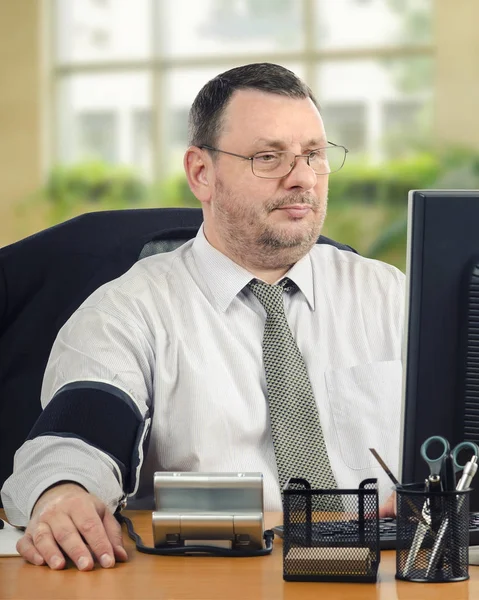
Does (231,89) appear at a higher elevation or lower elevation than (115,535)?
higher

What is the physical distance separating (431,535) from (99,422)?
1.90ft

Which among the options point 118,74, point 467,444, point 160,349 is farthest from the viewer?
point 118,74

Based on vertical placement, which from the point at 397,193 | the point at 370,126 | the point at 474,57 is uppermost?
the point at 474,57

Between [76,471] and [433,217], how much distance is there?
0.59 meters

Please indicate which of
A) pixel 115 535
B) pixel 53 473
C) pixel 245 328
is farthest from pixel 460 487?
pixel 245 328

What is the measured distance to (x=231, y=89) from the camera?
1.96m

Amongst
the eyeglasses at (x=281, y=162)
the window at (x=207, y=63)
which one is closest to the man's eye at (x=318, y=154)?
the eyeglasses at (x=281, y=162)

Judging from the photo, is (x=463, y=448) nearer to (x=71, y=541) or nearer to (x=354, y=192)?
(x=71, y=541)

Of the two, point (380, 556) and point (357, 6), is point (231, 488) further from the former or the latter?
point (357, 6)

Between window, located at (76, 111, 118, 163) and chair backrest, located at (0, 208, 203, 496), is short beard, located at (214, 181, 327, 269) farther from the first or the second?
window, located at (76, 111, 118, 163)

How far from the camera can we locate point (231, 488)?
Answer: 47.1 inches

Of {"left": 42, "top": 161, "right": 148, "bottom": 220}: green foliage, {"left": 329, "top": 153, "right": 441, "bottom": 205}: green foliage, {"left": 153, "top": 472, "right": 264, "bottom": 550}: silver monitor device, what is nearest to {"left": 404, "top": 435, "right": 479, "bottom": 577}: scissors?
{"left": 153, "top": 472, "right": 264, "bottom": 550}: silver monitor device

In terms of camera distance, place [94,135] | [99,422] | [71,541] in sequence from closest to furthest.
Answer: [71,541] → [99,422] → [94,135]

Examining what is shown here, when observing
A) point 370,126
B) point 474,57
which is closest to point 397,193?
point 370,126
